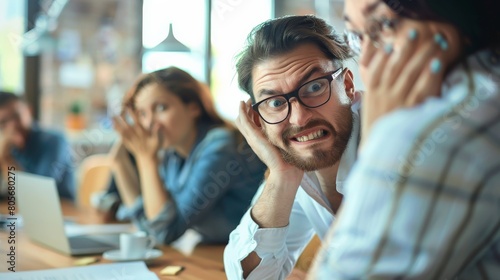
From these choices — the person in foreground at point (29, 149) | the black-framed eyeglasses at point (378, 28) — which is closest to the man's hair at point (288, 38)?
the black-framed eyeglasses at point (378, 28)

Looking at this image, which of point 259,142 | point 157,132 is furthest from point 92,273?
point 157,132

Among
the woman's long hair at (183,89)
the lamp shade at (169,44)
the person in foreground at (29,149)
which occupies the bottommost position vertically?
the person in foreground at (29,149)

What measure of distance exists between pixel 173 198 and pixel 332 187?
2.44ft

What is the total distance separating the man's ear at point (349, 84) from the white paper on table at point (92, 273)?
0.48m

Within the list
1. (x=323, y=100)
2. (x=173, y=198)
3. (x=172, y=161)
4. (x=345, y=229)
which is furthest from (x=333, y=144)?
(x=172, y=161)

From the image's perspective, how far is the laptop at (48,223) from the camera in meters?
1.29

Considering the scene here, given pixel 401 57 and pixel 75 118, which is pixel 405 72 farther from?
pixel 75 118

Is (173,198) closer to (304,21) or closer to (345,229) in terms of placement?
Result: (304,21)

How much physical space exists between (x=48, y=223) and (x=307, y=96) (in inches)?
30.3

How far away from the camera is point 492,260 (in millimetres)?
563

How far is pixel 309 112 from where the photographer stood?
2.89ft

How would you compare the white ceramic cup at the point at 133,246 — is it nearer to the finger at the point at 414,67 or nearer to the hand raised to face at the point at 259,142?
the hand raised to face at the point at 259,142

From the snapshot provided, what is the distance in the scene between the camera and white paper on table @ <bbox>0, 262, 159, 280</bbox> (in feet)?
3.45

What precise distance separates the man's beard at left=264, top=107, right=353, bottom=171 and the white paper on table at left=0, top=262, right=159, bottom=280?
0.36m
